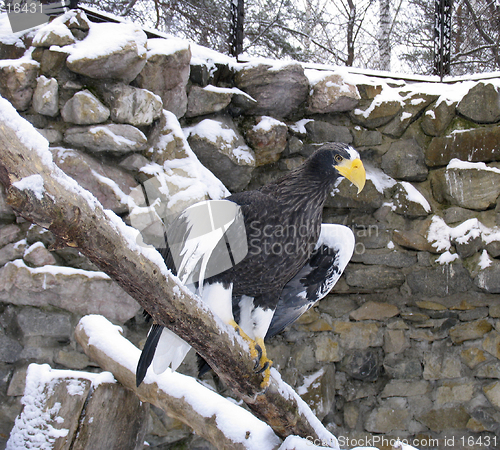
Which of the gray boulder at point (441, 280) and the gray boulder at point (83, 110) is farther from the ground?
the gray boulder at point (83, 110)

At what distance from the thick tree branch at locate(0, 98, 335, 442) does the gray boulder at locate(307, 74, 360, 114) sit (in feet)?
8.08

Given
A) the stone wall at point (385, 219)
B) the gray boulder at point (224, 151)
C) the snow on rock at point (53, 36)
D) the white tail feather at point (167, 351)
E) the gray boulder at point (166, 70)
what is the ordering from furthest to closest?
the stone wall at point (385, 219) → the gray boulder at point (224, 151) → the gray boulder at point (166, 70) → the snow on rock at point (53, 36) → the white tail feather at point (167, 351)

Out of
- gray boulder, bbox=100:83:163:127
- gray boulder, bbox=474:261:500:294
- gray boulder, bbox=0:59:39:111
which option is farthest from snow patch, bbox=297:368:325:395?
gray boulder, bbox=0:59:39:111

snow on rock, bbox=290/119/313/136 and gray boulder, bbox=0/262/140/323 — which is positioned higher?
snow on rock, bbox=290/119/313/136

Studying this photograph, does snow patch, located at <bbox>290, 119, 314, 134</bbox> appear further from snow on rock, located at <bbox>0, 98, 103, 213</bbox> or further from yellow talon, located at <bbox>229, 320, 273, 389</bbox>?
snow on rock, located at <bbox>0, 98, 103, 213</bbox>

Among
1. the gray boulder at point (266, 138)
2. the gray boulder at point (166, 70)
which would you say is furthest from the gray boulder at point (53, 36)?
the gray boulder at point (266, 138)

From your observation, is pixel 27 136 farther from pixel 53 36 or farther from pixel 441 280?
pixel 441 280

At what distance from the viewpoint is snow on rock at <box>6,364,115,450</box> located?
1.50 m

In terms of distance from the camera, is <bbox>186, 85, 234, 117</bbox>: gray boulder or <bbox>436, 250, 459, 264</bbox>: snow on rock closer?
<bbox>186, 85, 234, 117</bbox>: gray boulder

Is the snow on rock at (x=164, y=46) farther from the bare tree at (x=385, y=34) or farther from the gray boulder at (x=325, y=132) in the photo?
the bare tree at (x=385, y=34)

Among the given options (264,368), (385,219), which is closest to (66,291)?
(264,368)

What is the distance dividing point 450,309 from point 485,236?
0.61 meters

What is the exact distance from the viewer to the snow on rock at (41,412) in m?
1.50

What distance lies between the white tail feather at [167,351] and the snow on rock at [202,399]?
0.03 metres
